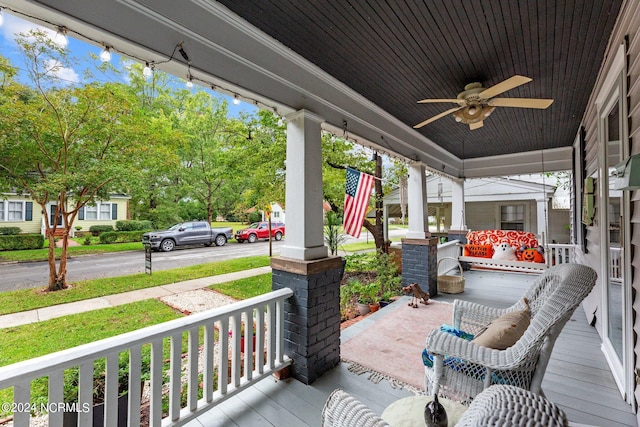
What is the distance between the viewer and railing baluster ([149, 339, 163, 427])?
162cm

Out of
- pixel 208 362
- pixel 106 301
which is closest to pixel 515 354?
pixel 208 362

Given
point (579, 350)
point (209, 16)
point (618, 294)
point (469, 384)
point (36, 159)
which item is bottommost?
point (579, 350)

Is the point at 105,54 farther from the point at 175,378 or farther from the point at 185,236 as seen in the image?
the point at 185,236

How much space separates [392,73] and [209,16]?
1719mm

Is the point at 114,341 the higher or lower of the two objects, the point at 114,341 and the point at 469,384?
the higher

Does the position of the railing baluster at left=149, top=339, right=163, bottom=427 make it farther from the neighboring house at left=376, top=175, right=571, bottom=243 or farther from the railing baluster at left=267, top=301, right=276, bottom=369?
the neighboring house at left=376, top=175, right=571, bottom=243

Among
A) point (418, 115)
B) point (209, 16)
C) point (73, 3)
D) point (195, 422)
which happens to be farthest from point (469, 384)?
point (418, 115)

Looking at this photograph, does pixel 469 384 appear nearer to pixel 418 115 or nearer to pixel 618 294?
pixel 618 294

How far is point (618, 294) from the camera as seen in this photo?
2.37 meters

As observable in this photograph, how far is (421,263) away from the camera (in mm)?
4617

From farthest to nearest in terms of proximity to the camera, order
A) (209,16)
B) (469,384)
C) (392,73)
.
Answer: (392,73) < (209,16) < (469,384)

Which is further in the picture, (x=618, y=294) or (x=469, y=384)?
(x=618, y=294)

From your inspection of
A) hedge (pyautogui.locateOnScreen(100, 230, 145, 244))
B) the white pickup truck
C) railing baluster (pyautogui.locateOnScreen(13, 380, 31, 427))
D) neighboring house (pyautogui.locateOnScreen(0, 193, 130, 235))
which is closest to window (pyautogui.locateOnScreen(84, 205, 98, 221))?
neighboring house (pyautogui.locateOnScreen(0, 193, 130, 235))

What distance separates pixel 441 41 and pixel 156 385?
3.21 m
